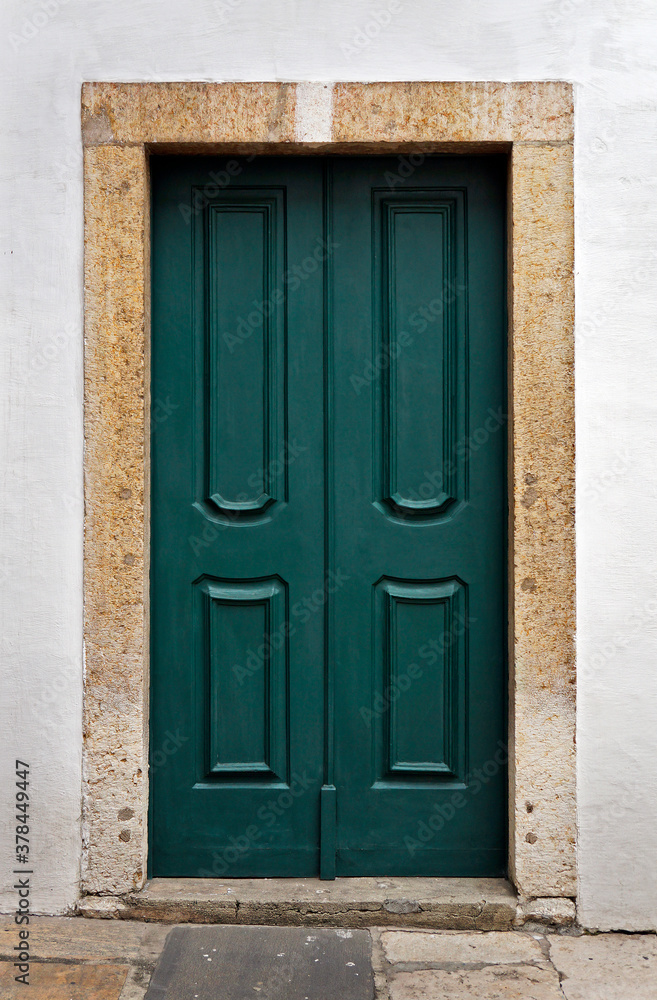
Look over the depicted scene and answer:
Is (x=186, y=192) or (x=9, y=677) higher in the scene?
(x=186, y=192)

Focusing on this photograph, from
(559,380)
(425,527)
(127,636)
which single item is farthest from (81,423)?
(559,380)

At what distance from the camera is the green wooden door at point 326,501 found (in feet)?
10.2

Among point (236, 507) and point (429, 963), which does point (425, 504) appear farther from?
point (429, 963)

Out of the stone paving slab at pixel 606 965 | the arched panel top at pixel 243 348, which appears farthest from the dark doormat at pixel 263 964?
the arched panel top at pixel 243 348

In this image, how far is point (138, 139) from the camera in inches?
116

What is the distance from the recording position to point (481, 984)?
2605 mm

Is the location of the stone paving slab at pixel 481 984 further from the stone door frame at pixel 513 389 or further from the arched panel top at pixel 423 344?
the arched panel top at pixel 423 344

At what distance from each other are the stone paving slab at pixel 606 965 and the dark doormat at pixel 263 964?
64 centimetres

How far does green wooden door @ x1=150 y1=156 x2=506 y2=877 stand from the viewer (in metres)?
3.10

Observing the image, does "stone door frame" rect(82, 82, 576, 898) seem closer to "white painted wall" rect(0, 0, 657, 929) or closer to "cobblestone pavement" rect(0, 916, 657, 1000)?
"white painted wall" rect(0, 0, 657, 929)

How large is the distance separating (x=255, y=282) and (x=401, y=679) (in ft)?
5.19

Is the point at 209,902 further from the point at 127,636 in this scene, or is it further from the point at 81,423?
the point at 81,423

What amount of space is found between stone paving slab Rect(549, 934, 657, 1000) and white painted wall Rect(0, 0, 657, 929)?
0.08 meters

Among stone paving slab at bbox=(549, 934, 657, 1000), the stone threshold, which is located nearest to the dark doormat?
the stone threshold
